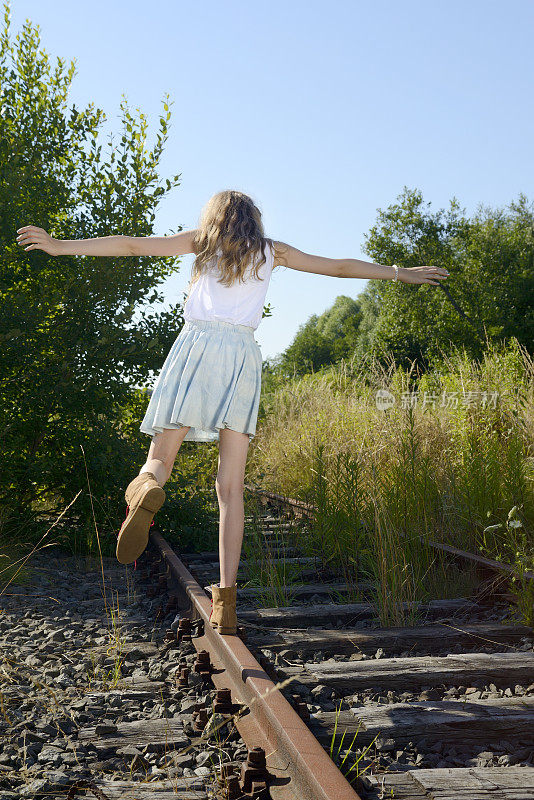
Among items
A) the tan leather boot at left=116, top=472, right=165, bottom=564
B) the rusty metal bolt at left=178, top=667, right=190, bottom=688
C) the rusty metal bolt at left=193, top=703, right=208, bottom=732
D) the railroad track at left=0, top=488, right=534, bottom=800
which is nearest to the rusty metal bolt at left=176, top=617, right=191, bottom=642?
the railroad track at left=0, top=488, right=534, bottom=800

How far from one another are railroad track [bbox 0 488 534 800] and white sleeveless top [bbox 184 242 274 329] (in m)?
1.35

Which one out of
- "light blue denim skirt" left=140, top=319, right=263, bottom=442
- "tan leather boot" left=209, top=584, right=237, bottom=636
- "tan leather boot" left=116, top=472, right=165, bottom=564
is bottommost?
"tan leather boot" left=209, top=584, right=237, bottom=636

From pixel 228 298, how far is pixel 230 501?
88 centimetres

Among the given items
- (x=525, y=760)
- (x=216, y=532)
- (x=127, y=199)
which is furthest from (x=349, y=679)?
(x=127, y=199)

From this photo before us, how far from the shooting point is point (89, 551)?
613 cm

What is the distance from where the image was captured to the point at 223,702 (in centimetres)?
246

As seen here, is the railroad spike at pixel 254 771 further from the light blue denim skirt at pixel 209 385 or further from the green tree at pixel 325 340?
the green tree at pixel 325 340

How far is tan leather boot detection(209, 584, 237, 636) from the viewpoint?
3102 millimetres

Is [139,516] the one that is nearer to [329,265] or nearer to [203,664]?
[203,664]

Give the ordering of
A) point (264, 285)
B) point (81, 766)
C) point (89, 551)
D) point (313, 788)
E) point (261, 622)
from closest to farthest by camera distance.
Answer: point (313, 788)
point (81, 766)
point (264, 285)
point (261, 622)
point (89, 551)

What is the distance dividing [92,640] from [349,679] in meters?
1.34

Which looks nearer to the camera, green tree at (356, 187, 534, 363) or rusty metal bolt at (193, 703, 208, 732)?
rusty metal bolt at (193, 703, 208, 732)

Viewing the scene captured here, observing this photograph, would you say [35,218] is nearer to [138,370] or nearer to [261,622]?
[138,370]

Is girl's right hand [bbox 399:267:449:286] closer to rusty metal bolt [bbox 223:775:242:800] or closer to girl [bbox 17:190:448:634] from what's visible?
girl [bbox 17:190:448:634]
